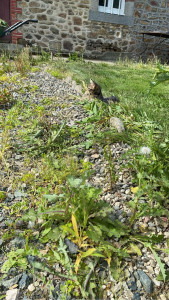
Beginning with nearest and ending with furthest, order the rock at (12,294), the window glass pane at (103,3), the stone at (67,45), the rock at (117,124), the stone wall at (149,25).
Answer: the rock at (12,294) → the rock at (117,124) → the stone at (67,45) → the window glass pane at (103,3) → the stone wall at (149,25)

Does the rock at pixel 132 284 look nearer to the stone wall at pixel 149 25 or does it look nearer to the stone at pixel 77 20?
the stone at pixel 77 20

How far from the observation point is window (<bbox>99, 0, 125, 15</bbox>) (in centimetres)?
898

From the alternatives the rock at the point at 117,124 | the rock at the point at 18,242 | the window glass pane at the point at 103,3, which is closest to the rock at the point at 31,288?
the rock at the point at 18,242

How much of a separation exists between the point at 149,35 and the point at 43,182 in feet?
30.5

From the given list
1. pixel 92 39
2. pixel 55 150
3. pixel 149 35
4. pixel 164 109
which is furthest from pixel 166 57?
pixel 55 150

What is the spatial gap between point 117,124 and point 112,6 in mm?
7798

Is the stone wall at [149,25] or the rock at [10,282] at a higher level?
the stone wall at [149,25]

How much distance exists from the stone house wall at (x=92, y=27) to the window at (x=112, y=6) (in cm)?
18

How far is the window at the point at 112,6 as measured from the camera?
29.5 ft

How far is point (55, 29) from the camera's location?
855 cm

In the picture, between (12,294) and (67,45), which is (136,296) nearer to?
(12,294)

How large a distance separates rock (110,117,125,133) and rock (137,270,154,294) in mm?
1571

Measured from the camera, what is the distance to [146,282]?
1.43 m

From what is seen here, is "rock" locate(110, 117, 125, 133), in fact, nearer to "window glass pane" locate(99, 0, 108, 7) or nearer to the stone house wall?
the stone house wall
